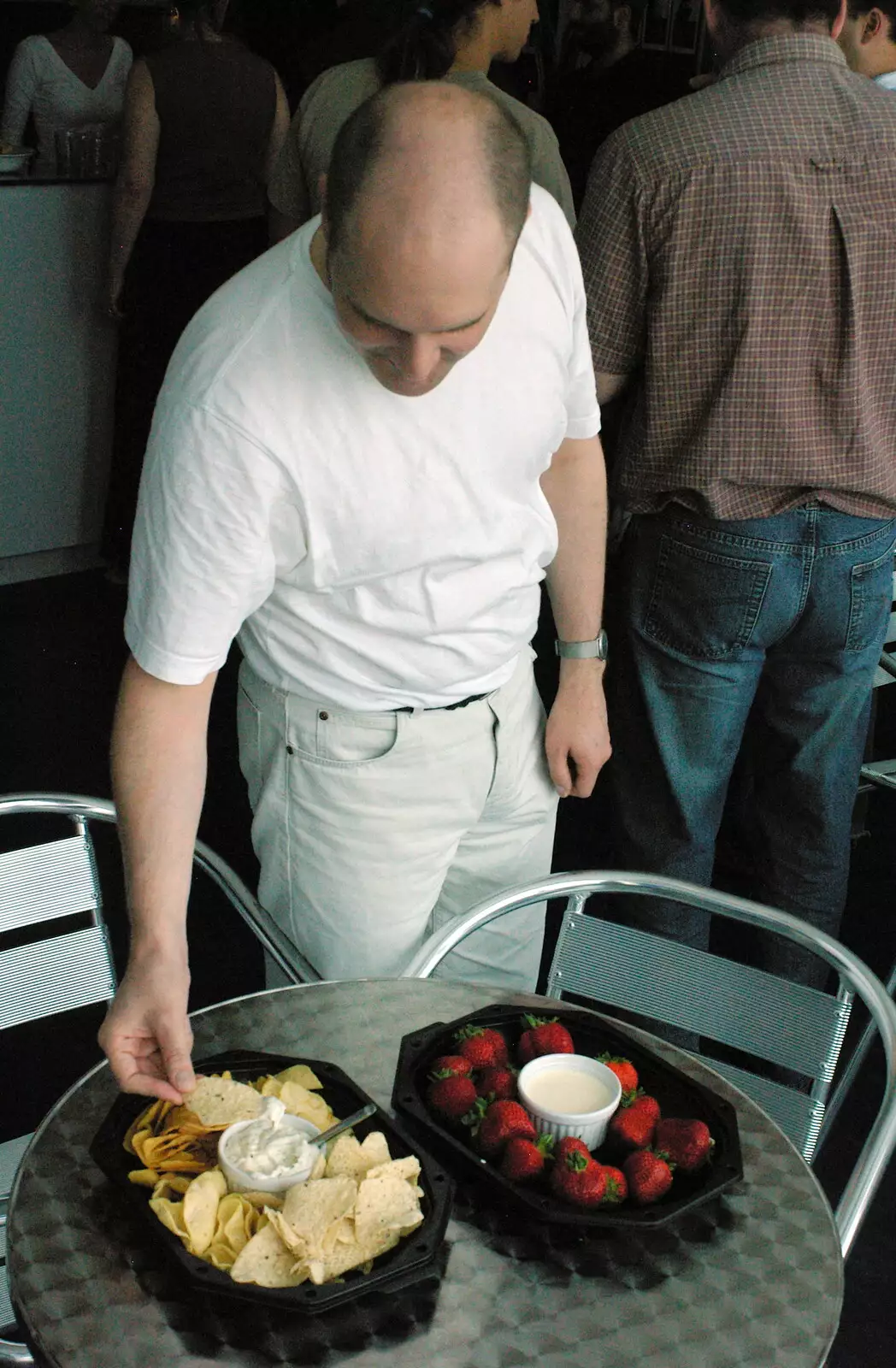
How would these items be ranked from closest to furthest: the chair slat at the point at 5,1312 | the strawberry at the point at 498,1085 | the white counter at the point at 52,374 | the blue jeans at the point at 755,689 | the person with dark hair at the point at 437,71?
1. the strawberry at the point at 498,1085
2. the chair slat at the point at 5,1312
3. the blue jeans at the point at 755,689
4. the person with dark hair at the point at 437,71
5. the white counter at the point at 52,374

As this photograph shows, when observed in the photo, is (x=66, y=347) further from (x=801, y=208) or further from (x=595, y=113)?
(x=801, y=208)

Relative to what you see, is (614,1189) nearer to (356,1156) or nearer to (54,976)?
(356,1156)

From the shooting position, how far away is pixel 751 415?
1973 millimetres

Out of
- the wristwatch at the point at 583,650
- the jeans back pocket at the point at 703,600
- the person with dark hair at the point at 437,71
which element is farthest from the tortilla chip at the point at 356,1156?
the person with dark hair at the point at 437,71

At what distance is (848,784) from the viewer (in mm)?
2229

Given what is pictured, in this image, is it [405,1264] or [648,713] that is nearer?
[405,1264]

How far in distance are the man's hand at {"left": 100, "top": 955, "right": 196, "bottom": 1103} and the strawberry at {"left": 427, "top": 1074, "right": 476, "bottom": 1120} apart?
0.20 m

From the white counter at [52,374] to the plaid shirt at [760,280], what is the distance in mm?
2652

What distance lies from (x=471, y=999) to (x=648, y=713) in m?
0.83

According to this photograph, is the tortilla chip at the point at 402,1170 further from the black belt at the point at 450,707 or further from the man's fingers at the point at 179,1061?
the black belt at the point at 450,707

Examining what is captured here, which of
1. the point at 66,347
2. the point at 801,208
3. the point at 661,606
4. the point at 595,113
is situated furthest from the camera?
the point at 595,113

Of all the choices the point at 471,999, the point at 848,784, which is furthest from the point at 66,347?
the point at 471,999

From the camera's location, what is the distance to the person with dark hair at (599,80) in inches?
183

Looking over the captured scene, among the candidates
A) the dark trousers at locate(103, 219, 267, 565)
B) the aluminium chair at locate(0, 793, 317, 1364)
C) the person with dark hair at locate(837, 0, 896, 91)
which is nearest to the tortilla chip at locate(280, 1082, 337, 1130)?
the aluminium chair at locate(0, 793, 317, 1364)
